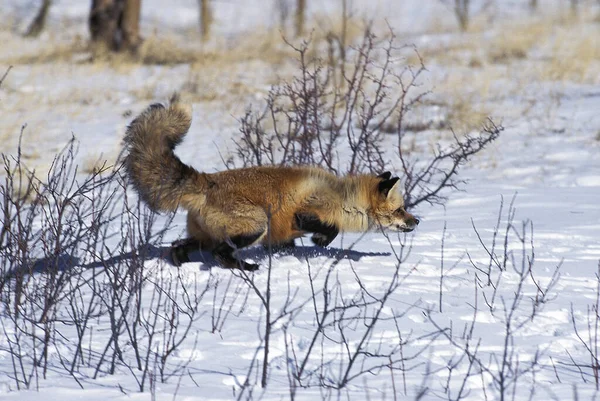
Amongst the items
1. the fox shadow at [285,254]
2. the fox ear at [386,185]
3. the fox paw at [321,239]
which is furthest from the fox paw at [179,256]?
the fox ear at [386,185]

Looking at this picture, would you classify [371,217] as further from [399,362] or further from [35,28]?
[35,28]

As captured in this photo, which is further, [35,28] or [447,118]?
[35,28]

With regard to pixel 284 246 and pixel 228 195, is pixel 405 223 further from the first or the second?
pixel 228 195

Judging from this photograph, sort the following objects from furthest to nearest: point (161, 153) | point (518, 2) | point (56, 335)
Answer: point (518, 2)
point (161, 153)
point (56, 335)

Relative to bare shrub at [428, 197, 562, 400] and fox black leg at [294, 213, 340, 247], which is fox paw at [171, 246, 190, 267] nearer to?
fox black leg at [294, 213, 340, 247]

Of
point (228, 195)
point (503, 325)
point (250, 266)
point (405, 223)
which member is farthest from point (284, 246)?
point (503, 325)

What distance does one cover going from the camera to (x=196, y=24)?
1196 inches

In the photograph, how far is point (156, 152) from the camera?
6395 millimetres

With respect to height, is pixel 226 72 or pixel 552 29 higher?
pixel 552 29

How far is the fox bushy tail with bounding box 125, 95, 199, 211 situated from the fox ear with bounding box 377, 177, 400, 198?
6.01ft

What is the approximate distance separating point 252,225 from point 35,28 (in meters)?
21.7

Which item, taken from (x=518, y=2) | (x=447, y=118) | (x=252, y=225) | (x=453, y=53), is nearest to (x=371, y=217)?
(x=252, y=225)

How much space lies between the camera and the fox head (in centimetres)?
734

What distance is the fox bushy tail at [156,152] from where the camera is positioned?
639 cm
